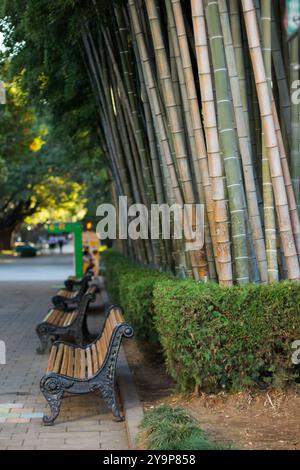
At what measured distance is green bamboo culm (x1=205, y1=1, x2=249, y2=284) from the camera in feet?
19.7

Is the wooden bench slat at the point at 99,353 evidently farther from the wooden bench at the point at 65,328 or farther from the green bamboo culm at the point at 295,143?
the green bamboo culm at the point at 295,143

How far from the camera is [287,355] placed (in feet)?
19.0

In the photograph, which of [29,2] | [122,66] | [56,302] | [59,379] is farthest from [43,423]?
[56,302]

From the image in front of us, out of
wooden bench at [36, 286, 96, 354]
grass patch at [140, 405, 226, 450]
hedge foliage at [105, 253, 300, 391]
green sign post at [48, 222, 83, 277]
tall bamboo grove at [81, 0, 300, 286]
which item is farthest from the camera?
green sign post at [48, 222, 83, 277]

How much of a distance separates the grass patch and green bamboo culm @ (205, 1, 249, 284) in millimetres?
1517

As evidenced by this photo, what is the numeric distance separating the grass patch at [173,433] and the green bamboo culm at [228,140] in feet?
4.98

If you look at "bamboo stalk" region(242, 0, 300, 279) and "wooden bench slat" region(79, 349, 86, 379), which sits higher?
"bamboo stalk" region(242, 0, 300, 279)

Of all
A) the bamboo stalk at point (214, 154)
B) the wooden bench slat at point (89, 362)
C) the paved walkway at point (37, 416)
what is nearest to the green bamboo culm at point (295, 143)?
the bamboo stalk at point (214, 154)

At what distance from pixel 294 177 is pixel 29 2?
11.3ft

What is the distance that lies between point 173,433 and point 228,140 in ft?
8.23

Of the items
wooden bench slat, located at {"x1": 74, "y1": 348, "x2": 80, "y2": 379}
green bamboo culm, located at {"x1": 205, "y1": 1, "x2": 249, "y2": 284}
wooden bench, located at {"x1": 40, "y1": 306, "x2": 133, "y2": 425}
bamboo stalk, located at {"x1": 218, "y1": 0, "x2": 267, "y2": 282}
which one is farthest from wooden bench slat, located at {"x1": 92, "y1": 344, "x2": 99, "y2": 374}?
bamboo stalk, located at {"x1": 218, "y1": 0, "x2": 267, "y2": 282}

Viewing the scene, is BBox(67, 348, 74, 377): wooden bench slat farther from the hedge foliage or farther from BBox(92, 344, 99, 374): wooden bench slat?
the hedge foliage

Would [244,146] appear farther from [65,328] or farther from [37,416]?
[65,328]

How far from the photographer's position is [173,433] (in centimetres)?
462
